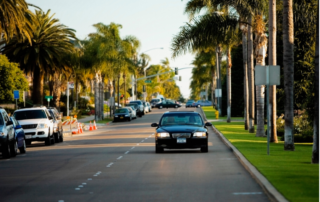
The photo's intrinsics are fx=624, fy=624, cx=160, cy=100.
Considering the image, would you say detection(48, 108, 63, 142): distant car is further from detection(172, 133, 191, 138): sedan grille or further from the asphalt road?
detection(172, 133, 191, 138): sedan grille

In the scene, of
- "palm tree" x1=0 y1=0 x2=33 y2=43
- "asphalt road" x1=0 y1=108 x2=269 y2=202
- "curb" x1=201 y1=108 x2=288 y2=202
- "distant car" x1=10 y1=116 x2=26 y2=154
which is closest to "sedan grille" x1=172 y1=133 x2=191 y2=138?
"asphalt road" x1=0 y1=108 x2=269 y2=202

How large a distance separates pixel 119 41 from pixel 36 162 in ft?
164

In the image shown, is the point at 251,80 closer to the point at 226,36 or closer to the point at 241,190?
the point at 226,36

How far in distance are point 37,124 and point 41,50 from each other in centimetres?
2423

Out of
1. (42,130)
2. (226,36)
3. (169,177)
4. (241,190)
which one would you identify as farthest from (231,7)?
(241,190)

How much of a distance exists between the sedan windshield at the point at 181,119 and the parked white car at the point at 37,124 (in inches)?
363

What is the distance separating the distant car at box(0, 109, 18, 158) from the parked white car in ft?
20.7

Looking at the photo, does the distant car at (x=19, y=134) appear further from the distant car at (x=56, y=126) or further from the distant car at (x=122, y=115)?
the distant car at (x=122, y=115)

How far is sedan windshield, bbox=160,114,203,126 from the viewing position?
80.4ft

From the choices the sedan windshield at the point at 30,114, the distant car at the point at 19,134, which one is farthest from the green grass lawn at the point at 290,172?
the sedan windshield at the point at 30,114

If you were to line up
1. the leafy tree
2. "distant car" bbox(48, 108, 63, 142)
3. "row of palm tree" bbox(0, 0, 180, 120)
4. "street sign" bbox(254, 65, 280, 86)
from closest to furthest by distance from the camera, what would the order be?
"street sign" bbox(254, 65, 280, 86) < "distant car" bbox(48, 108, 63, 142) < "row of palm tree" bbox(0, 0, 180, 120) < the leafy tree

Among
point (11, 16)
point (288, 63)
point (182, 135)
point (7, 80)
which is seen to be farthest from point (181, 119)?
point (7, 80)

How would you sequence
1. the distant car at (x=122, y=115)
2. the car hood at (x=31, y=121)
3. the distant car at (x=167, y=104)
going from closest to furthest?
the car hood at (x=31, y=121), the distant car at (x=122, y=115), the distant car at (x=167, y=104)

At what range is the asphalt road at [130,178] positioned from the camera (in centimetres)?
1229
